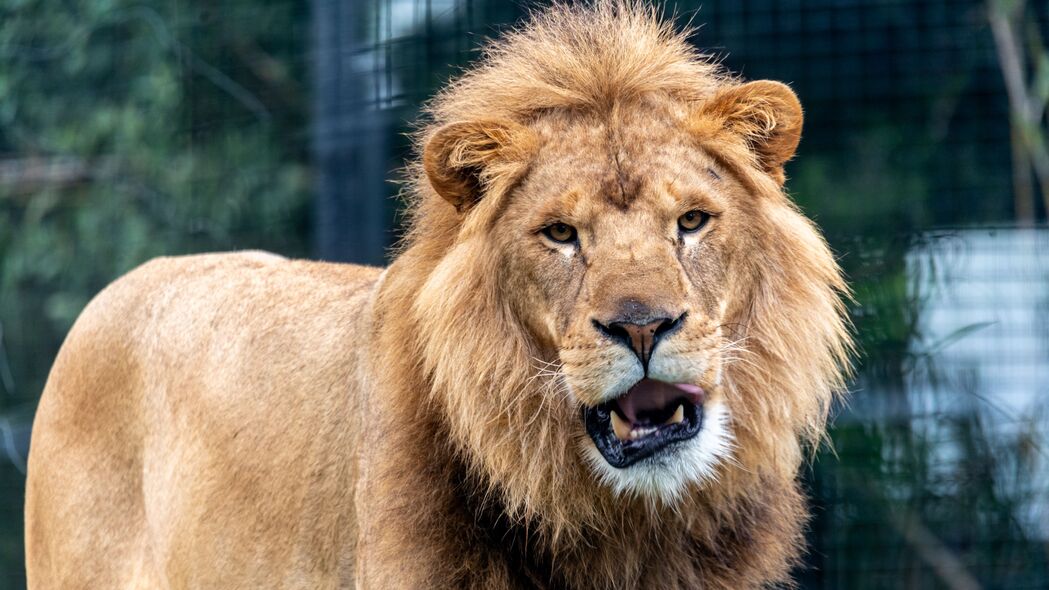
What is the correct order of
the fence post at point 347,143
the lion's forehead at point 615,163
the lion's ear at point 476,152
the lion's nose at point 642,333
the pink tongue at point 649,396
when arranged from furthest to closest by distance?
the fence post at point 347,143
the lion's ear at point 476,152
the lion's forehead at point 615,163
the pink tongue at point 649,396
the lion's nose at point 642,333

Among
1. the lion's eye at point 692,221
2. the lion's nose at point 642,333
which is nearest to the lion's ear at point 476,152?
the lion's eye at point 692,221

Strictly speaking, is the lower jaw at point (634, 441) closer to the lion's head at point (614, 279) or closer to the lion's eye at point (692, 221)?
the lion's head at point (614, 279)

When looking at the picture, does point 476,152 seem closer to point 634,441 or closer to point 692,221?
point 692,221

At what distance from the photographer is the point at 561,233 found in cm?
255

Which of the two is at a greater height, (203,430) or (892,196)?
(892,196)

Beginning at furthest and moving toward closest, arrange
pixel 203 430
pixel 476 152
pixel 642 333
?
pixel 203 430
pixel 476 152
pixel 642 333

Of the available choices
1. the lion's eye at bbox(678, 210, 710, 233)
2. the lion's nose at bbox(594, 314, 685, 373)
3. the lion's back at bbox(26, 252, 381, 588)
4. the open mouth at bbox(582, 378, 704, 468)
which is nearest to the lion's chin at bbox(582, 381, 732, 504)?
the open mouth at bbox(582, 378, 704, 468)

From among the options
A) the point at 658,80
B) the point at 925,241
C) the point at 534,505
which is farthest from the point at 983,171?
the point at 534,505

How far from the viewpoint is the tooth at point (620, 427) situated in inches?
95.0

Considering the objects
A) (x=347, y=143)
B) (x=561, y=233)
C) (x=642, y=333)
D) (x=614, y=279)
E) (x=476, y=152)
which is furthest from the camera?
(x=347, y=143)

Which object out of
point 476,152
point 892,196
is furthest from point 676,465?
point 892,196

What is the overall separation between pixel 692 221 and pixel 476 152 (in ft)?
1.47

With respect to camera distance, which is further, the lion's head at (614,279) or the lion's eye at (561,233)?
the lion's eye at (561,233)

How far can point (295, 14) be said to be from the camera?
19.3 ft
